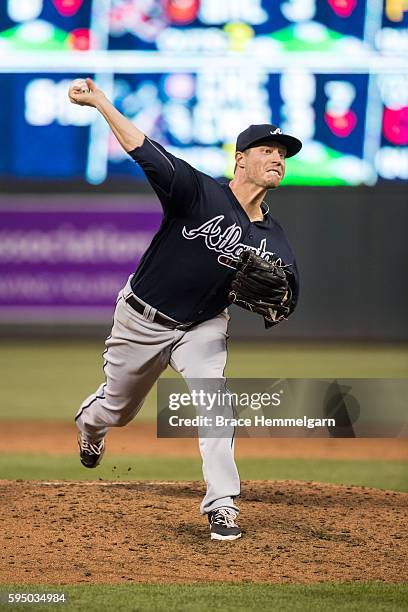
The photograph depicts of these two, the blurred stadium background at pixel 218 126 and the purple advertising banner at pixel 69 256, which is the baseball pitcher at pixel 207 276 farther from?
the purple advertising banner at pixel 69 256

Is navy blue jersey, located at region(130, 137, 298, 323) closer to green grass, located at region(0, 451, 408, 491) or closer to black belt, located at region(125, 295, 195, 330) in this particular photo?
black belt, located at region(125, 295, 195, 330)

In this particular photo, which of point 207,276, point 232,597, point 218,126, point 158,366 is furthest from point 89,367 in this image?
point 232,597

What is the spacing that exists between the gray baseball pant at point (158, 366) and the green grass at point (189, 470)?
131 centimetres

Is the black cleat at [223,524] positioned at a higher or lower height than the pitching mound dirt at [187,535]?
higher

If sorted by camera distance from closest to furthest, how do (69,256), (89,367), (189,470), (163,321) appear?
(163,321) → (189,470) → (89,367) → (69,256)

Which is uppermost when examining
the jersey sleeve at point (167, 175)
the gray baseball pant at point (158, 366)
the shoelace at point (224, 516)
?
the jersey sleeve at point (167, 175)

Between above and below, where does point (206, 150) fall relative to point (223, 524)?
above

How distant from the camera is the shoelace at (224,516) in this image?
4027 millimetres

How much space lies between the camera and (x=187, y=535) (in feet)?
13.6

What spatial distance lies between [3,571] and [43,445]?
133 inches

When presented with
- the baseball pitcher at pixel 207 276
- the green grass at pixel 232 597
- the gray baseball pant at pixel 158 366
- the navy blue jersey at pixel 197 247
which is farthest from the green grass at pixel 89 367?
the green grass at pixel 232 597

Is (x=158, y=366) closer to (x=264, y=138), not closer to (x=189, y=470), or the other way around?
(x=264, y=138)

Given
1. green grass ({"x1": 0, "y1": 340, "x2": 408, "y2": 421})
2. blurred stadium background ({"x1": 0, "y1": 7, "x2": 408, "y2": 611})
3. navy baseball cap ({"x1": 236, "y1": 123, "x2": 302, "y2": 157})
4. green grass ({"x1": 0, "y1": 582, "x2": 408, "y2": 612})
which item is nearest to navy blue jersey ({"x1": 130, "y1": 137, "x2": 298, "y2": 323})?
navy baseball cap ({"x1": 236, "y1": 123, "x2": 302, "y2": 157})

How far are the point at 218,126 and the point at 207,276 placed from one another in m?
8.25
